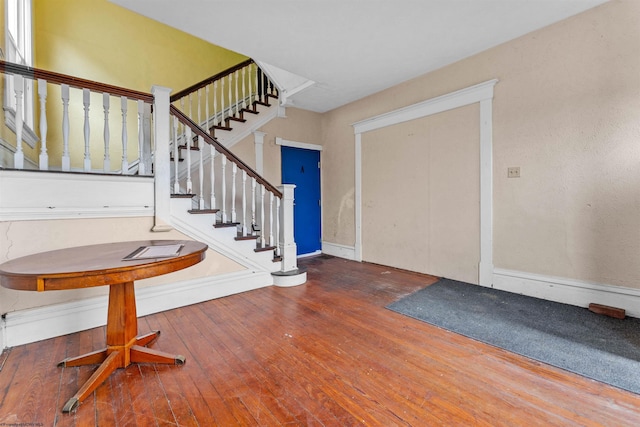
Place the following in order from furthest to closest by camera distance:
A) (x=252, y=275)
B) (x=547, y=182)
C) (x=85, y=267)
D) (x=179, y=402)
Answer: (x=252, y=275), (x=547, y=182), (x=179, y=402), (x=85, y=267)

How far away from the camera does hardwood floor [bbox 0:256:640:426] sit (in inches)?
50.8

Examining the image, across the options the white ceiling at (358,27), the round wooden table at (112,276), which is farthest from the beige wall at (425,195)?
the round wooden table at (112,276)

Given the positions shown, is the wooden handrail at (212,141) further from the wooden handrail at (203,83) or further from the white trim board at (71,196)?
the wooden handrail at (203,83)

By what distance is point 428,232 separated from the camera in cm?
371

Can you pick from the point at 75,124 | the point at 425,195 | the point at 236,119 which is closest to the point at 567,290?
the point at 425,195

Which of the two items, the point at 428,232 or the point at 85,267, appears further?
the point at 428,232

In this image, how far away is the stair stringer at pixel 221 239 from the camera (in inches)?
103

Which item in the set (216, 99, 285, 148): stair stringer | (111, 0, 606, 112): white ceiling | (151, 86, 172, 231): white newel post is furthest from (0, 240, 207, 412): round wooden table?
(216, 99, 285, 148): stair stringer

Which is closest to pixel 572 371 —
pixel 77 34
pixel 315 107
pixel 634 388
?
pixel 634 388

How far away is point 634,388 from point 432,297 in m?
1.49

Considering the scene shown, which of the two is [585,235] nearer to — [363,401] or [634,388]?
[634,388]

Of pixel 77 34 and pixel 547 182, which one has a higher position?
pixel 77 34

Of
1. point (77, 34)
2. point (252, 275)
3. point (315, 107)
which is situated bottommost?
point (252, 275)

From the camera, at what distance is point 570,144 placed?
2.61 m
